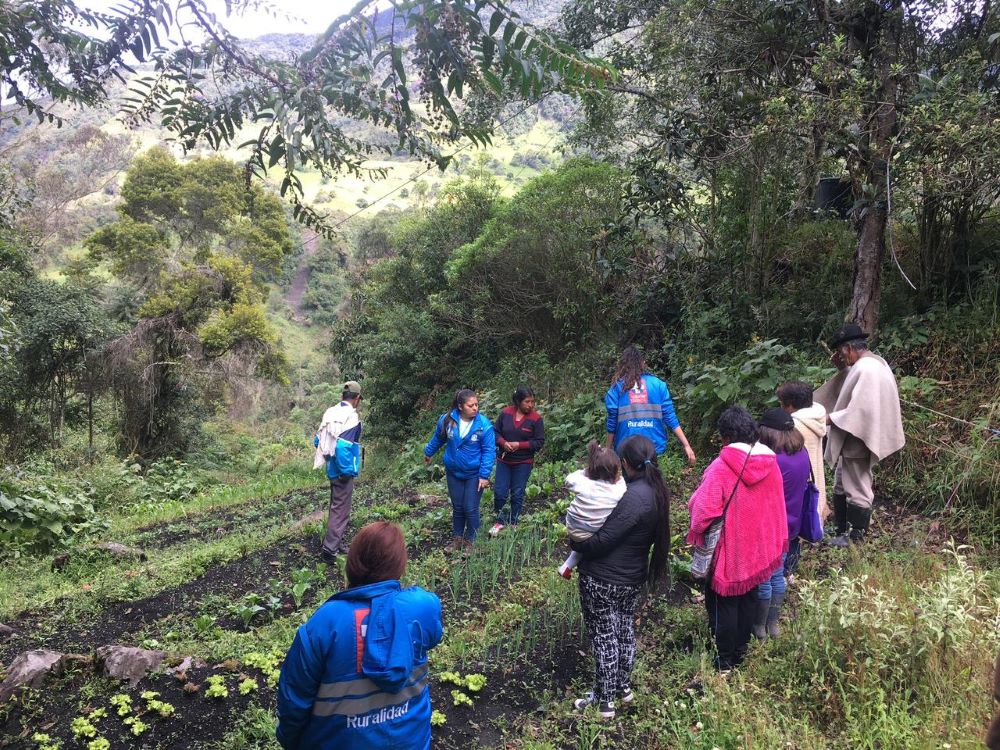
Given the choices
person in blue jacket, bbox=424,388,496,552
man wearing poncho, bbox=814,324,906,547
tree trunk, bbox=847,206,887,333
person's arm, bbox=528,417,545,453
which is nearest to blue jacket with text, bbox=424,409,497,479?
person in blue jacket, bbox=424,388,496,552

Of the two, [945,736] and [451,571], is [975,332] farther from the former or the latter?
[451,571]

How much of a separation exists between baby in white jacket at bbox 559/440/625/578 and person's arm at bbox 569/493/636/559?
0.08 ft

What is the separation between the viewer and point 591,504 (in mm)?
3855

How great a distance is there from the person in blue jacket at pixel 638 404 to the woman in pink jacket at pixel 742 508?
2.08 meters

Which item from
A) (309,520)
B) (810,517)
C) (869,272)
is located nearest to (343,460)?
(309,520)

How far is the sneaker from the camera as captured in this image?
3965 millimetres

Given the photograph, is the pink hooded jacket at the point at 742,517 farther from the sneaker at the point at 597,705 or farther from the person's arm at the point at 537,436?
the person's arm at the point at 537,436

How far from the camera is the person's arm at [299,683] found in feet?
8.22

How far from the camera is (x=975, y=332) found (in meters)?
7.30

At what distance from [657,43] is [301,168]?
Result: 750 cm

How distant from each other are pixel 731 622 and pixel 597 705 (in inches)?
36.6

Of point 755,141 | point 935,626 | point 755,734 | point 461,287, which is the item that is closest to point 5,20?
point 755,734

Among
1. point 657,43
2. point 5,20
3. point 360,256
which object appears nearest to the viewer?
point 5,20

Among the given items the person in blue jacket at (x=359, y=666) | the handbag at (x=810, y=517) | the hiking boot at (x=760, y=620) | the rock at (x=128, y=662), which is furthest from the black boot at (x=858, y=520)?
Result: the rock at (x=128, y=662)
